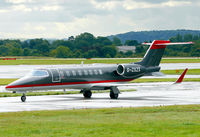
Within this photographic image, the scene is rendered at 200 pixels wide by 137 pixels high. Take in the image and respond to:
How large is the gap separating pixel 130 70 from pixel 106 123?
1862cm

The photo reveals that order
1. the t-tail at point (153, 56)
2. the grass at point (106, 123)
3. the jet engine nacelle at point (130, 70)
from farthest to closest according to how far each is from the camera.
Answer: the t-tail at point (153, 56) → the jet engine nacelle at point (130, 70) → the grass at point (106, 123)

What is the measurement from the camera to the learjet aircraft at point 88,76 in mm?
32781

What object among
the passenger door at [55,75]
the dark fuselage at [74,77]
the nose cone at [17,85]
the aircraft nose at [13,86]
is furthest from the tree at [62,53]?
the aircraft nose at [13,86]

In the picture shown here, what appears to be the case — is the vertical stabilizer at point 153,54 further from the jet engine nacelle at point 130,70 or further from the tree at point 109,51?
the tree at point 109,51

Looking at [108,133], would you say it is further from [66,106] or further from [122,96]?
[122,96]

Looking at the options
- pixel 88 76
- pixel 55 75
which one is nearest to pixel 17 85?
pixel 55 75

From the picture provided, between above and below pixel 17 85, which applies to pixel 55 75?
above

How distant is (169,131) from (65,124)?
14.9 feet

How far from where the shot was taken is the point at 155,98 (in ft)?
117

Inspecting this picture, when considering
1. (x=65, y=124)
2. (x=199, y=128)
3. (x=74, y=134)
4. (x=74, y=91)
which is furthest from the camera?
(x=74, y=91)

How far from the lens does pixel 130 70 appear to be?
3803cm

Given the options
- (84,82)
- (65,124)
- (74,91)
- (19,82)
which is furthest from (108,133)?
(74,91)

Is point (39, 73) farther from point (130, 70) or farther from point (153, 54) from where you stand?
point (153, 54)

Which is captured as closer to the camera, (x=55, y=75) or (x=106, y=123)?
(x=106, y=123)
